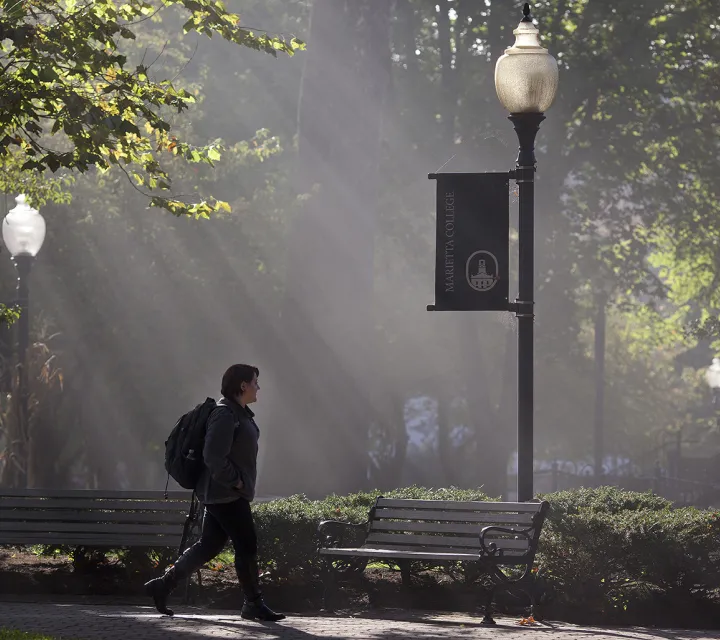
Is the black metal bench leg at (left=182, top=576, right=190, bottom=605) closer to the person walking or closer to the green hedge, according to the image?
the person walking

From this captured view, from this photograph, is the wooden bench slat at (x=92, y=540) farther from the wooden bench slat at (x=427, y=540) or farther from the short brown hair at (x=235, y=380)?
the short brown hair at (x=235, y=380)

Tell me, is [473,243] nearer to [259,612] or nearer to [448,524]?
[448,524]

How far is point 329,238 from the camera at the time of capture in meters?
21.6

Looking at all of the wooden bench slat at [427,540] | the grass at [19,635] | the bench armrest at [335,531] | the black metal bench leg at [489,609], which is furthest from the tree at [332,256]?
the grass at [19,635]

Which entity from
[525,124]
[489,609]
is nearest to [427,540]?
[489,609]

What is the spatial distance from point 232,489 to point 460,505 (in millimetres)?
2542

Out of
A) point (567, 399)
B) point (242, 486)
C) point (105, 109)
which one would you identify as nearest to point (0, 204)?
point (105, 109)

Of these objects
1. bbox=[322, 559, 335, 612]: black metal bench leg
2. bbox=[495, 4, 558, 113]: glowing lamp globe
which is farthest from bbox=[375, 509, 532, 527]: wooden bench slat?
bbox=[495, 4, 558, 113]: glowing lamp globe

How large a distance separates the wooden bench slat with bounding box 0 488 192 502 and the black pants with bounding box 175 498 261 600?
198cm

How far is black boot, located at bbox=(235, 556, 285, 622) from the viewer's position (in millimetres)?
9219

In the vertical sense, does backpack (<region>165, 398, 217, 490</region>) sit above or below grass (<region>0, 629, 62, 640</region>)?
above

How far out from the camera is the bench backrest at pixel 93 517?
11531 millimetres

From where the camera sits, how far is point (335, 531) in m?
11.2

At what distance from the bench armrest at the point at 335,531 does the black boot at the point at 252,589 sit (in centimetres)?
159
